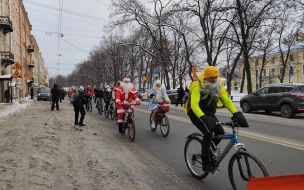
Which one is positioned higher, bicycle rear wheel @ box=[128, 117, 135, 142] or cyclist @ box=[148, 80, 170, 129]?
cyclist @ box=[148, 80, 170, 129]

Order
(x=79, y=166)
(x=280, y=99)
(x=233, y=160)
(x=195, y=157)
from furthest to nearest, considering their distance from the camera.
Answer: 1. (x=280, y=99)
2. (x=79, y=166)
3. (x=195, y=157)
4. (x=233, y=160)

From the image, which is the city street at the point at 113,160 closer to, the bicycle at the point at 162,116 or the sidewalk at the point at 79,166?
the sidewalk at the point at 79,166

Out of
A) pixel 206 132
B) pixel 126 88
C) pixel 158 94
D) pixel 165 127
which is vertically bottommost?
pixel 165 127

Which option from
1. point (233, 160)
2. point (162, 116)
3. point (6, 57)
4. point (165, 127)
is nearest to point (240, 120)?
point (233, 160)

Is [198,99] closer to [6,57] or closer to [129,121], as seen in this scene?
[129,121]

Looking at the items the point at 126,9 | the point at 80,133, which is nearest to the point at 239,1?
the point at 126,9

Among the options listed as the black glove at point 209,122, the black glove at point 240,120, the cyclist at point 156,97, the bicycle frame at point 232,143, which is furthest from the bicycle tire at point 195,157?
the cyclist at point 156,97

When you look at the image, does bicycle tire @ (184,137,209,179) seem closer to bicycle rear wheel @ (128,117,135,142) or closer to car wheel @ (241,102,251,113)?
bicycle rear wheel @ (128,117,135,142)

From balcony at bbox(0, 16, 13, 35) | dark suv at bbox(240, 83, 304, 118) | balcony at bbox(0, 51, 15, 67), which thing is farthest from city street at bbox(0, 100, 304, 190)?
balcony at bbox(0, 51, 15, 67)

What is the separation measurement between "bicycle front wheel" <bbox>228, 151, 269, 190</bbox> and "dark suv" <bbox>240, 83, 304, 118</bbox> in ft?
41.6

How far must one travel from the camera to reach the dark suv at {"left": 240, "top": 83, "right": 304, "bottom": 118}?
15346mm

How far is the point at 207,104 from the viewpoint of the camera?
465 cm

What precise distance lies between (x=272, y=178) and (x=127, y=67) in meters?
62.4

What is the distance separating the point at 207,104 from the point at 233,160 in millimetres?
930
